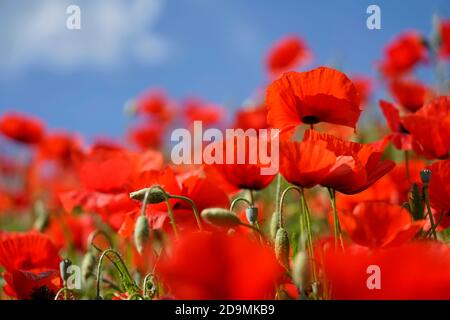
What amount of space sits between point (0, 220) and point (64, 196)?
240 cm

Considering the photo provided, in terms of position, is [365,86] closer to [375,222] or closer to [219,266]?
[375,222]

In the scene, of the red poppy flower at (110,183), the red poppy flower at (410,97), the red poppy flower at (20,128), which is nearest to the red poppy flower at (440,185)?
the red poppy flower at (110,183)

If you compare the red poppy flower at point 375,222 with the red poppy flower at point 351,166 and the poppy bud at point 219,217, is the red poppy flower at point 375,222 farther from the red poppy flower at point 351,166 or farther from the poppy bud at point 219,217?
the poppy bud at point 219,217

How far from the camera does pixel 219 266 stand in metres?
0.54

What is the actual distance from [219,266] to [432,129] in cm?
58

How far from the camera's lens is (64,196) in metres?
1.36

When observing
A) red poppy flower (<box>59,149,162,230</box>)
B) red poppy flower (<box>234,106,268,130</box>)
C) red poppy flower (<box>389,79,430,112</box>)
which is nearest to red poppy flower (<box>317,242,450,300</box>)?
red poppy flower (<box>59,149,162,230</box>)

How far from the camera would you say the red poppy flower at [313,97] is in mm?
900

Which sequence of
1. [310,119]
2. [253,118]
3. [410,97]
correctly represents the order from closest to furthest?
[310,119] < [410,97] < [253,118]

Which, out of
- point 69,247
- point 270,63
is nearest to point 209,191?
point 69,247

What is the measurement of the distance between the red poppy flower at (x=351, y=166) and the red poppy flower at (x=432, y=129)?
16cm

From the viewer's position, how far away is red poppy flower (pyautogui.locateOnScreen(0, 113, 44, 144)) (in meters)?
3.03

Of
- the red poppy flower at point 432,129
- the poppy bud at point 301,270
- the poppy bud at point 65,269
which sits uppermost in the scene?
the red poppy flower at point 432,129

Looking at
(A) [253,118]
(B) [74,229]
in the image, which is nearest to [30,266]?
(B) [74,229]
